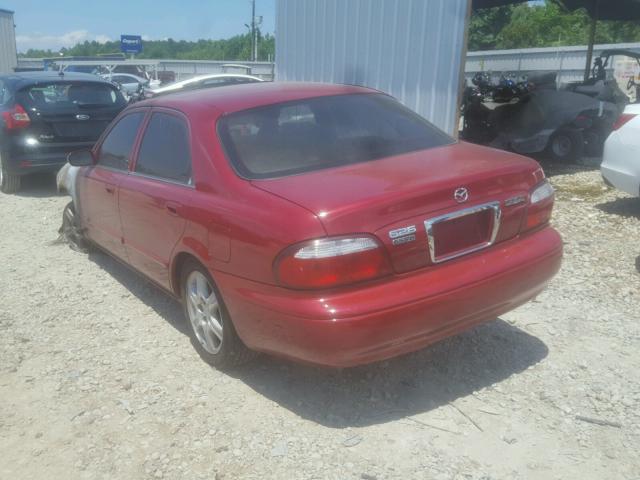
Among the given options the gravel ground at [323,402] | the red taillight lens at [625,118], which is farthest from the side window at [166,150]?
the red taillight lens at [625,118]

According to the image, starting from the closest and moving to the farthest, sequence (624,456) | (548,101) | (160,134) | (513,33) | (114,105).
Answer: (624,456) < (160,134) < (114,105) < (548,101) < (513,33)

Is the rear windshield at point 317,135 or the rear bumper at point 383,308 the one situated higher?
the rear windshield at point 317,135

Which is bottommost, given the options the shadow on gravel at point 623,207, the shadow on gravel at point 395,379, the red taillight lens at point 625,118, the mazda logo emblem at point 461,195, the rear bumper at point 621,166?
the shadow on gravel at point 395,379

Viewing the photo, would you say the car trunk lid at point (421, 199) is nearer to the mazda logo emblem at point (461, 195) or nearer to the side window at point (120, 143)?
the mazda logo emblem at point (461, 195)

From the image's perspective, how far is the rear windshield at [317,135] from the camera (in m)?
3.56

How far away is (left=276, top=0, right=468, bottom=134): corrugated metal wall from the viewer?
8594 millimetres

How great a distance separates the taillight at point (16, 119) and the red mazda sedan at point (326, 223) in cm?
502

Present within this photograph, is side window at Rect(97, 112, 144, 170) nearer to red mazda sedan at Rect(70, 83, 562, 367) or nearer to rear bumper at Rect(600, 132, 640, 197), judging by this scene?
red mazda sedan at Rect(70, 83, 562, 367)

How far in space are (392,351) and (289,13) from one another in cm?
937

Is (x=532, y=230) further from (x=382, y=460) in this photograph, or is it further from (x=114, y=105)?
(x=114, y=105)

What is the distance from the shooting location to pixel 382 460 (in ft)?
9.78

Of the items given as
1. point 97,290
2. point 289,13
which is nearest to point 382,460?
point 97,290

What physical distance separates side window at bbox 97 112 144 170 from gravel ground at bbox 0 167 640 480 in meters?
1.09

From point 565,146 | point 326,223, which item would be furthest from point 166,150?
point 565,146
